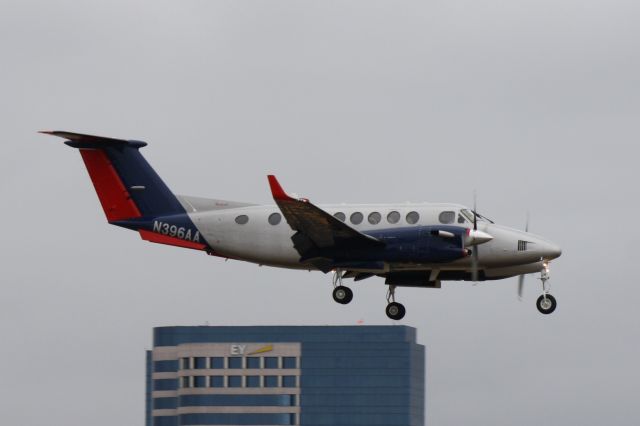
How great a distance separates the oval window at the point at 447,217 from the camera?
56.2m

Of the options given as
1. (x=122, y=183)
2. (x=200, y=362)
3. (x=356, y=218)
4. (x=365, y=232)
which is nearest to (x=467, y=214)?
(x=365, y=232)

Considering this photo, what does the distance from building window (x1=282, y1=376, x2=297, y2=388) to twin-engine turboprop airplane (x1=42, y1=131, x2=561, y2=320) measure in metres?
74.3

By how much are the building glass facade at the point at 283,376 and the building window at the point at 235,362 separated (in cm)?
8

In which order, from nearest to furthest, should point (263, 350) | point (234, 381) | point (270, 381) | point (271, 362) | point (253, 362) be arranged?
point (234, 381), point (253, 362), point (270, 381), point (271, 362), point (263, 350)

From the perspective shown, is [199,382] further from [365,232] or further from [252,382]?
[365,232]

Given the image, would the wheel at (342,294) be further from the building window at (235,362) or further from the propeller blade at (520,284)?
the building window at (235,362)

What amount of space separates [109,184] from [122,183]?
50 cm

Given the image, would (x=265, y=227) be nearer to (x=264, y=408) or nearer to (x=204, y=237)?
(x=204, y=237)

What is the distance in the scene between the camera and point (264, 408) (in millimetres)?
130000

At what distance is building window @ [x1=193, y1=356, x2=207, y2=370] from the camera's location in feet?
430

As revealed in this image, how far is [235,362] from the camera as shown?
132125mm

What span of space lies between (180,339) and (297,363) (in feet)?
34.0

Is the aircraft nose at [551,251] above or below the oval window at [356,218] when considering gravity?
Answer: below

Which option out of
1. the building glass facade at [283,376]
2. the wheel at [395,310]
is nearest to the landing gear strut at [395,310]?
the wheel at [395,310]
